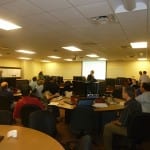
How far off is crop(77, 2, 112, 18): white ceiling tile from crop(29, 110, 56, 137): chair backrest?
180cm

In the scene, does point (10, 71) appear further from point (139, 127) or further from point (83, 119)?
point (139, 127)

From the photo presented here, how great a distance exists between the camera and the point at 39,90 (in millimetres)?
6574

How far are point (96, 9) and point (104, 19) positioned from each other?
0.63 m

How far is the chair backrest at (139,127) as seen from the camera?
10.3 ft

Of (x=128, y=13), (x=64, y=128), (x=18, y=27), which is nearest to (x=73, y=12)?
(x=128, y=13)

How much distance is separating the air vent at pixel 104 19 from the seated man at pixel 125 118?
4.56 feet

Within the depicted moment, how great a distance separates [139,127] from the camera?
3.16 meters

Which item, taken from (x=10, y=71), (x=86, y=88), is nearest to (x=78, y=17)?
(x=86, y=88)

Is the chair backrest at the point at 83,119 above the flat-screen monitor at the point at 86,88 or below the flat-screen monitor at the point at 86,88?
below

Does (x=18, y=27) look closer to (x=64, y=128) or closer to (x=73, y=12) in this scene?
(x=73, y=12)

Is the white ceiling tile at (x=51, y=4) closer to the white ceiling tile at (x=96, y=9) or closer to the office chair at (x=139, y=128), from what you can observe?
the white ceiling tile at (x=96, y=9)

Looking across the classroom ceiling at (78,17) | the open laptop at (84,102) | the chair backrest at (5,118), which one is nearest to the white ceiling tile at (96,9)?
the classroom ceiling at (78,17)

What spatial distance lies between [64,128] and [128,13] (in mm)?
3347

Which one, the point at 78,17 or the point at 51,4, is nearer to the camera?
the point at 51,4
